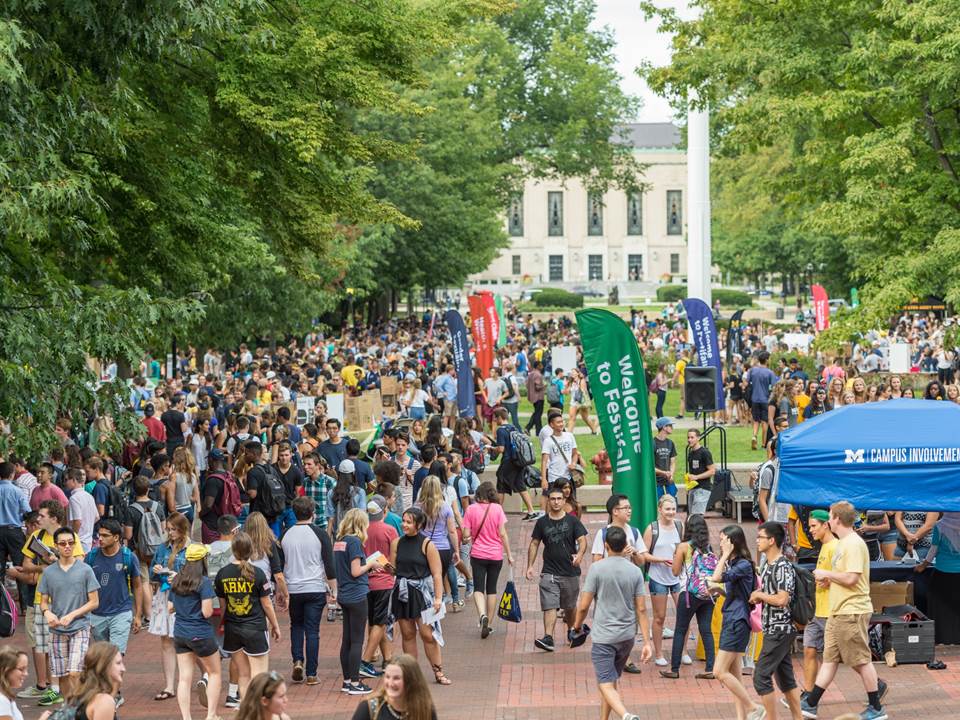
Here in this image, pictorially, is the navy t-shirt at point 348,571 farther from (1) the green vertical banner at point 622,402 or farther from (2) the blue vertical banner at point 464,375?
(2) the blue vertical banner at point 464,375

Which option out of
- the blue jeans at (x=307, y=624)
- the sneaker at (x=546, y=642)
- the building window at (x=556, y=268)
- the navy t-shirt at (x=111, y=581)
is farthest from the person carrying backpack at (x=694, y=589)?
the building window at (x=556, y=268)

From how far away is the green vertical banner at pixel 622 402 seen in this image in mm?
13859

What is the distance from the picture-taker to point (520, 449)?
1848cm

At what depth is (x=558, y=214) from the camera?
490 feet

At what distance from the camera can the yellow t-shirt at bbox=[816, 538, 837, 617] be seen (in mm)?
10828

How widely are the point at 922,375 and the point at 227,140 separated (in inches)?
750

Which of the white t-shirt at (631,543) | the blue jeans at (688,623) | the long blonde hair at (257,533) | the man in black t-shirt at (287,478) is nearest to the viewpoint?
the long blonde hair at (257,533)

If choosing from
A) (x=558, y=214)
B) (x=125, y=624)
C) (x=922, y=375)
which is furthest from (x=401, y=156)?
(x=558, y=214)

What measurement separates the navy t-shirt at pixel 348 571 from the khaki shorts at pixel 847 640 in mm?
3620

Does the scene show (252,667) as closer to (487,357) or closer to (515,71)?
(487,357)

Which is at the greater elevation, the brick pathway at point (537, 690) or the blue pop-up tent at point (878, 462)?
the blue pop-up tent at point (878, 462)

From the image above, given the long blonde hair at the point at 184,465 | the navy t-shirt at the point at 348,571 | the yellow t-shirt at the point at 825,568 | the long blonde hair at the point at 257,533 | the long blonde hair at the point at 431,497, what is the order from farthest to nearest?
the long blonde hair at the point at 184,465
the long blonde hair at the point at 431,497
the navy t-shirt at the point at 348,571
the long blonde hair at the point at 257,533
the yellow t-shirt at the point at 825,568

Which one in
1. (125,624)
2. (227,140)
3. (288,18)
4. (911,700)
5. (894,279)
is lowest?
(911,700)

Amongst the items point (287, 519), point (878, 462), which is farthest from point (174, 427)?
point (878, 462)
